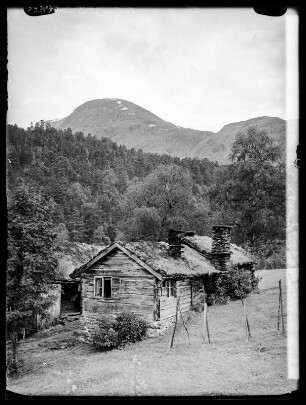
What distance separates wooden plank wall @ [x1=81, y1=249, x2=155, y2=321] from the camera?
16609 millimetres

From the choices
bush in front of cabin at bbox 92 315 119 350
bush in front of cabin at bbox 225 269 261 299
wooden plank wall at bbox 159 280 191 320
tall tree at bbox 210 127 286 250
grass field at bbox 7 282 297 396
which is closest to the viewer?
grass field at bbox 7 282 297 396

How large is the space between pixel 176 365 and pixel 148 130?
16106mm

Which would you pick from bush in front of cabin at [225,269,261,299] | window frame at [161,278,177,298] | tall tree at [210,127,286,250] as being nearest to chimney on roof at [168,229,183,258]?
window frame at [161,278,177,298]

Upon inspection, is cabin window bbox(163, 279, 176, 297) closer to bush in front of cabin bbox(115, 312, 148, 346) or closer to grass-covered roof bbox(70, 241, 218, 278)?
grass-covered roof bbox(70, 241, 218, 278)

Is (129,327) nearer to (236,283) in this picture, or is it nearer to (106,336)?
(106,336)

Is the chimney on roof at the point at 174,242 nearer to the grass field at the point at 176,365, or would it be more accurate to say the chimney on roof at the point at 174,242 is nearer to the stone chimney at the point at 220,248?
the grass field at the point at 176,365

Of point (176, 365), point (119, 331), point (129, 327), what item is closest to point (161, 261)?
point (129, 327)

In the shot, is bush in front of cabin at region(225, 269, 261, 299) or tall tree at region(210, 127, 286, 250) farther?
tall tree at region(210, 127, 286, 250)

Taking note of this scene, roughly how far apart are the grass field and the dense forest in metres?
5.56

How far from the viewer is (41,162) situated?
12688 mm

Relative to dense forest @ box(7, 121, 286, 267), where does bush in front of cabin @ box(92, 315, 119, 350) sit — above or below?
below

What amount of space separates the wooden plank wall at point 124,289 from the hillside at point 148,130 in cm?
688
